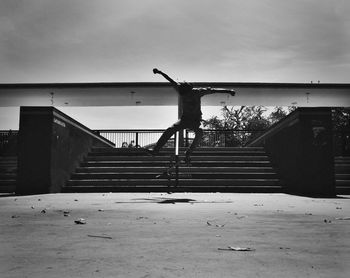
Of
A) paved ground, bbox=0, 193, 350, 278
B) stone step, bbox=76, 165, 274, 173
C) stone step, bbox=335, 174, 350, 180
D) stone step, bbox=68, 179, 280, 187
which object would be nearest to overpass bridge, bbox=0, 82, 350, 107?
stone step, bbox=76, 165, 274, 173

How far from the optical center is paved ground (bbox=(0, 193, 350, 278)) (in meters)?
1.99

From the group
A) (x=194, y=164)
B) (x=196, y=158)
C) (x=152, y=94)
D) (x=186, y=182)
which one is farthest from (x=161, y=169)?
(x=152, y=94)

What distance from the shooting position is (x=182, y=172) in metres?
11.2

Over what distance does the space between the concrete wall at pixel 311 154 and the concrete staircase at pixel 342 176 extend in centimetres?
125

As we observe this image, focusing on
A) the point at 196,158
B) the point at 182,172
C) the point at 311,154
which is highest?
the point at 311,154

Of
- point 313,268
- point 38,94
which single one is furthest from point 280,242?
point 38,94

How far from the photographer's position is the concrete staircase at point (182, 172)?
1024cm

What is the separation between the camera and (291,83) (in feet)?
65.5

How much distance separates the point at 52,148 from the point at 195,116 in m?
3.94

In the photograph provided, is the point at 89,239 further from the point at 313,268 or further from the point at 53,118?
the point at 53,118

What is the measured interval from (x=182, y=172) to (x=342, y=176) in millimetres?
4818

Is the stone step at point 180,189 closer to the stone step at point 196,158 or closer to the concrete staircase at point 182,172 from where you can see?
the concrete staircase at point 182,172

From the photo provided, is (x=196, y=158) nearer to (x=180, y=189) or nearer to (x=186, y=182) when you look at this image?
(x=186, y=182)

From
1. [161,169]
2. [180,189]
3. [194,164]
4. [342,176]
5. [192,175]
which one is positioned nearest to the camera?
[180,189]
